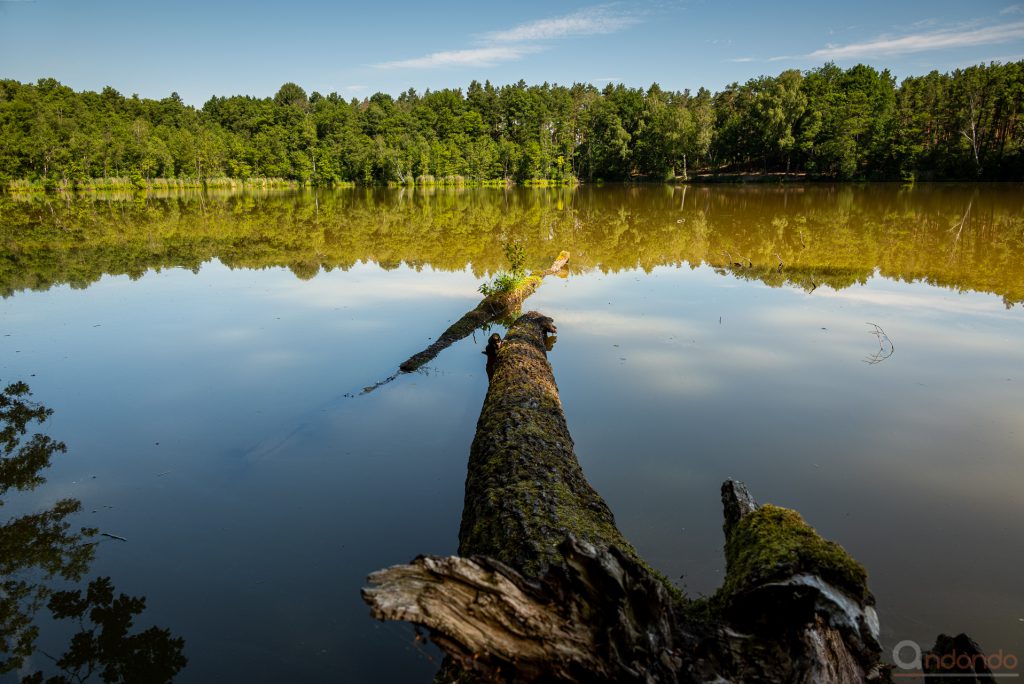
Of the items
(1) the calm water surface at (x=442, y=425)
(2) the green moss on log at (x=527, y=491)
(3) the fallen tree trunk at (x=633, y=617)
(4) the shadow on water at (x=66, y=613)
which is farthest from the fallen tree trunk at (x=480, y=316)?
(3) the fallen tree trunk at (x=633, y=617)

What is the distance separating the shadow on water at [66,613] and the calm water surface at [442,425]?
95mm

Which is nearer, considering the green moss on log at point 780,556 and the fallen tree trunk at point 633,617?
the fallen tree trunk at point 633,617

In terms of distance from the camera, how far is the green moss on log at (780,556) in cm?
307

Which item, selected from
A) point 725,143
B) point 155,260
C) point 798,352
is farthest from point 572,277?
point 725,143

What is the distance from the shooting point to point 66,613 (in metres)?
4.21

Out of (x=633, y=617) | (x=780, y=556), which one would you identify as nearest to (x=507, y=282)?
(x=780, y=556)

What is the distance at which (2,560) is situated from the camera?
4.73m

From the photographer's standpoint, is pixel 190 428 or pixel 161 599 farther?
pixel 190 428

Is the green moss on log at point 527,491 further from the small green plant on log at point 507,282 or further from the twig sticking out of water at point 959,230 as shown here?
the twig sticking out of water at point 959,230

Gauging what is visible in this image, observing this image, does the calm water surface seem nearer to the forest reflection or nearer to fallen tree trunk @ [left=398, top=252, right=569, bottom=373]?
fallen tree trunk @ [left=398, top=252, right=569, bottom=373]

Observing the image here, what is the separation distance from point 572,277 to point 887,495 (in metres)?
12.0

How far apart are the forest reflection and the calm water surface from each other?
1.51 feet

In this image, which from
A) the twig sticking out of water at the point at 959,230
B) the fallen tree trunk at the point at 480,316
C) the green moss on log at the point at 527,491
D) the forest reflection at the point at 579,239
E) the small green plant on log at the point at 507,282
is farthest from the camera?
the twig sticking out of water at the point at 959,230

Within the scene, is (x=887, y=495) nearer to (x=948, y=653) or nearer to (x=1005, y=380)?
(x=948, y=653)
